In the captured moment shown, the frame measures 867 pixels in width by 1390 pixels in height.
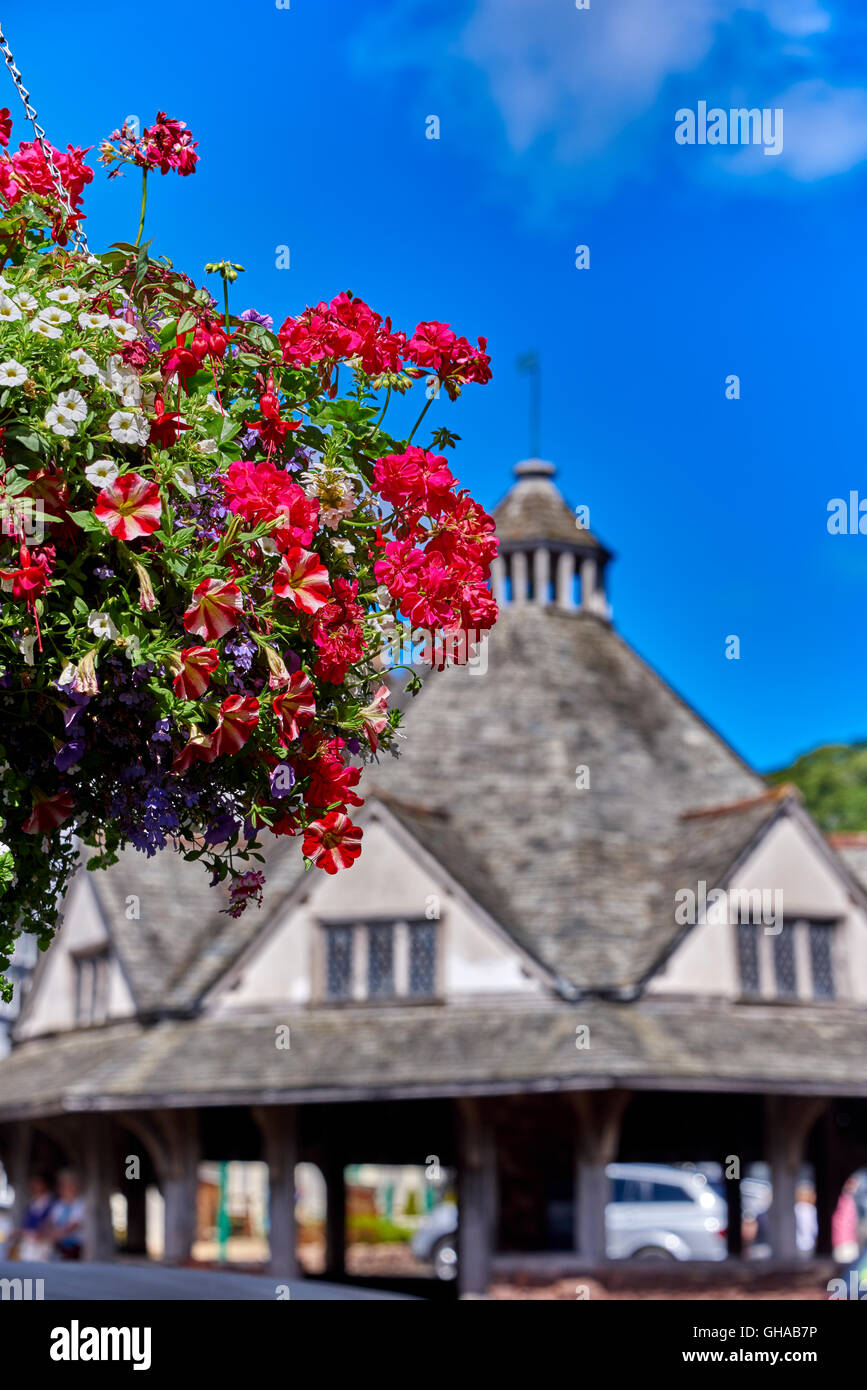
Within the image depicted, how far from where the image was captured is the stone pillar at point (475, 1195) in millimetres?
21344

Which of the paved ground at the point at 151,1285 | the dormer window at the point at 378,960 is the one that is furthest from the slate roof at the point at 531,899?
the paved ground at the point at 151,1285

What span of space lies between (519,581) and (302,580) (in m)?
26.4

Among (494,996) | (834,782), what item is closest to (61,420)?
(494,996)

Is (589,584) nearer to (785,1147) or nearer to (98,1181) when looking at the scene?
(785,1147)

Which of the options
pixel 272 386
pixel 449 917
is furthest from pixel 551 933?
pixel 272 386

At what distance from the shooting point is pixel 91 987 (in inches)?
1056

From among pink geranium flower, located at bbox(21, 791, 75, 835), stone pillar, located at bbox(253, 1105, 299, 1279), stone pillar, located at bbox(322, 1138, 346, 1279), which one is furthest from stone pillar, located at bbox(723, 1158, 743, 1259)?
pink geranium flower, located at bbox(21, 791, 75, 835)

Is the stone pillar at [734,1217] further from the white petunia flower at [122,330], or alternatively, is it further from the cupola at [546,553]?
the white petunia flower at [122,330]

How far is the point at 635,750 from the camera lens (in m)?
27.9

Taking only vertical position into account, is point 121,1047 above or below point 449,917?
below

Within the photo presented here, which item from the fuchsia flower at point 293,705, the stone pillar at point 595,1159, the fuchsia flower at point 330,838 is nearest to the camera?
the fuchsia flower at point 293,705

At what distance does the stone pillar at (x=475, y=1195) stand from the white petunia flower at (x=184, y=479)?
729 inches

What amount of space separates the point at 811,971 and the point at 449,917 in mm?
5229

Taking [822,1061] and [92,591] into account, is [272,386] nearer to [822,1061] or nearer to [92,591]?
[92,591]
